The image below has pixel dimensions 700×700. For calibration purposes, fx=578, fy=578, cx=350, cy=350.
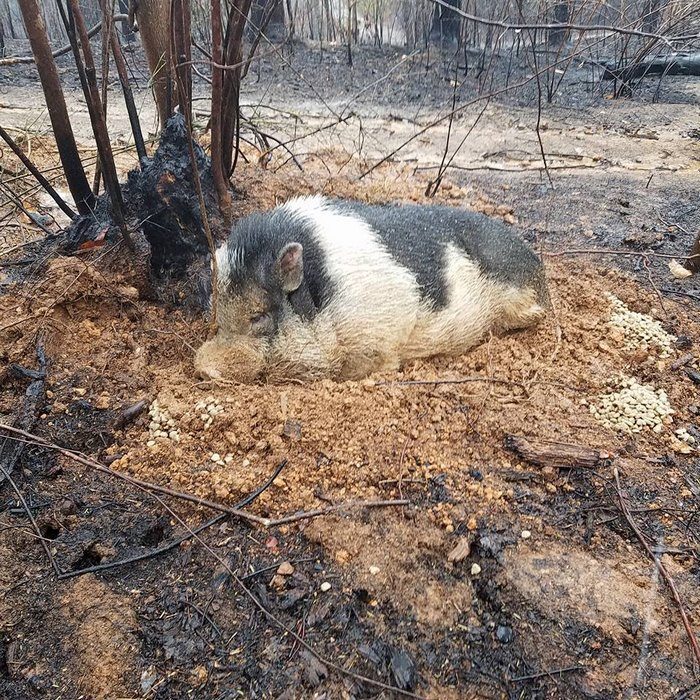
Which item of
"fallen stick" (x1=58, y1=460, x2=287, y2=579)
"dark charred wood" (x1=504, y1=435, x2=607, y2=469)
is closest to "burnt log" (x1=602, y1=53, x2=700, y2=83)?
"dark charred wood" (x1=504, y1=435, x2=607, y2=469)

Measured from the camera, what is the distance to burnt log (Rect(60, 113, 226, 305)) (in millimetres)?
3713

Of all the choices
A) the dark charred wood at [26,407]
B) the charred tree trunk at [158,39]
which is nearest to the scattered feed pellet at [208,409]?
the dark charred wood at [26,407]

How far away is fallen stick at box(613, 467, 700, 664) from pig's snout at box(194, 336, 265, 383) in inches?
75.4

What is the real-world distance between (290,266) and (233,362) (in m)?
0.63

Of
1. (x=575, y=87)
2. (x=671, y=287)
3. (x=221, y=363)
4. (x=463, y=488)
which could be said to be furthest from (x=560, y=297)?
(x=575, y=87)

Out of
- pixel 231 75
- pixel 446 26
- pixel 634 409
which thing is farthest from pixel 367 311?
pixel 446 26

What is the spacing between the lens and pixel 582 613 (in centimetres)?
208

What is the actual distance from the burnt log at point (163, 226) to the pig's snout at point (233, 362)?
563 mm

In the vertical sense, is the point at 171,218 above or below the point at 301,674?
above

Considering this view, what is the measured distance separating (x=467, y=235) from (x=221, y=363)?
5.87 feet

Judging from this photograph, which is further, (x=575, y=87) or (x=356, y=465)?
(x=575, y=87)

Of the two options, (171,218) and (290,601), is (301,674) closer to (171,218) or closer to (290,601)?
(290,601)

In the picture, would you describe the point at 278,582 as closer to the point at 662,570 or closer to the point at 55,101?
the point at 662,570

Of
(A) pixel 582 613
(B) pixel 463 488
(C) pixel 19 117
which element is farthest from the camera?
(C) pixel 19 117
